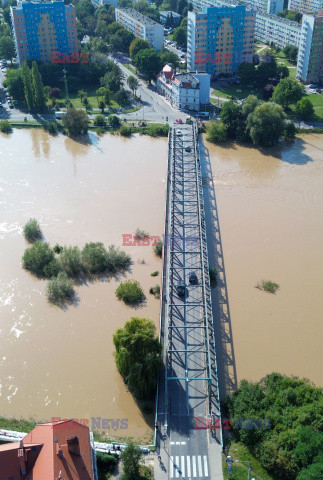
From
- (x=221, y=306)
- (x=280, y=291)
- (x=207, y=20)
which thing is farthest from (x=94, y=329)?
(x=207, y=20)

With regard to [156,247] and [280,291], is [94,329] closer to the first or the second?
[156,247]

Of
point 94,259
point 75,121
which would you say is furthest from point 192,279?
point 75,121

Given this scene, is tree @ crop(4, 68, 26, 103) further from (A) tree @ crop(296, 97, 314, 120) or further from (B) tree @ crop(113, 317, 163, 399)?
(B) tree @ crop(113, 317, 163, 399)

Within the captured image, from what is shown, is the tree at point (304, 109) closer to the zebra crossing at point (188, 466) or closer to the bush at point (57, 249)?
the bush at point (57, 249)

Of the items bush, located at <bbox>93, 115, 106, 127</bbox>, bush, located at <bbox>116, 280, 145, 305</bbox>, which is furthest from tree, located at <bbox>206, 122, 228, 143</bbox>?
bush, located at <bbox>116, 280, 145, 305</bbox>

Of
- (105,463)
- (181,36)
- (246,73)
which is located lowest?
(105,463)

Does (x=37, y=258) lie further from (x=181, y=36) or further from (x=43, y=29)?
(x=181, y=36)

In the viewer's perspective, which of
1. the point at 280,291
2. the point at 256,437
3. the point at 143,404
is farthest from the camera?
the point at 280,291
